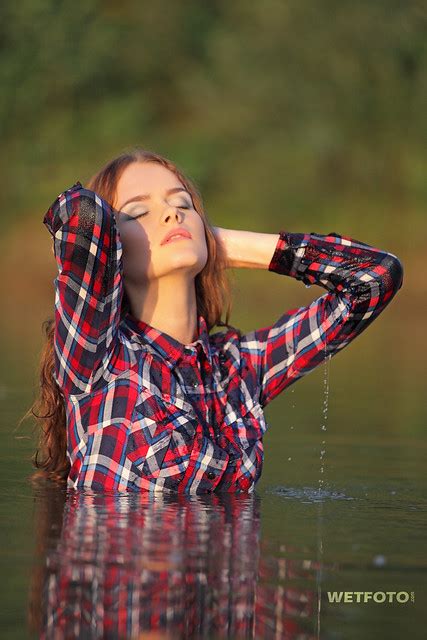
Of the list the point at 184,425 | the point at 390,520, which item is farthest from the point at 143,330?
the point at 390,520

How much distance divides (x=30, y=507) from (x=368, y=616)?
57.6 inches

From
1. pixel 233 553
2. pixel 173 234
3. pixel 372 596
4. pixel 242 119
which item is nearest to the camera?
pixel 372 596

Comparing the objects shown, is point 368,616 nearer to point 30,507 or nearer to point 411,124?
point 30,507

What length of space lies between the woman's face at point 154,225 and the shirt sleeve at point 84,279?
0.19 m

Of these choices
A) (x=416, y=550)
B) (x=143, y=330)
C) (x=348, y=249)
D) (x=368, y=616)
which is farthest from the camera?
(x=348, y=249)

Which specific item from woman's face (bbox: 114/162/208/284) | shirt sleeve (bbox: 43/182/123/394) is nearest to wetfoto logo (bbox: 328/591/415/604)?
shirt sleeve (bbox: 43/182/123/394)

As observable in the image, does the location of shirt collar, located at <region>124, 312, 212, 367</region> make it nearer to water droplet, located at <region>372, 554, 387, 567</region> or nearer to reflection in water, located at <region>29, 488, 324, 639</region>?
reflection in water, located at <region>29, 488, 324, 639</region>

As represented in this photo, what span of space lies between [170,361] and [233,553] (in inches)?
36.9

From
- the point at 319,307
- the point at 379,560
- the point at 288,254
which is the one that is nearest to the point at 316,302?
the point at 319,307

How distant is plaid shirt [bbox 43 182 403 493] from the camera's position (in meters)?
4.18

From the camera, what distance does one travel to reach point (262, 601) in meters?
3.16

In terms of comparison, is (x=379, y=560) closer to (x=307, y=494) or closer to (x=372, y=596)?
(x=372, y=596)

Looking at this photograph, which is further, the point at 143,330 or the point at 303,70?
the point at 303,70

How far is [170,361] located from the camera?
4.46m
